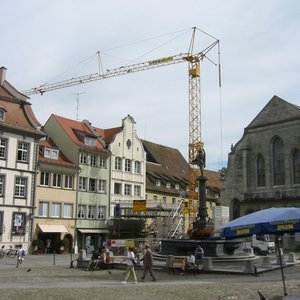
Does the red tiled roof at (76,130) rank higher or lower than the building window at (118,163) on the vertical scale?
higher

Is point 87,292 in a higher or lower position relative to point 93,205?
lower

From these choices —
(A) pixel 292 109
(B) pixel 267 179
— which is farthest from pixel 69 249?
(A) pixel 292 109

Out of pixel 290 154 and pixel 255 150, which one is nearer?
pixel 290 154

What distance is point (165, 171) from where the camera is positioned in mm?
73250

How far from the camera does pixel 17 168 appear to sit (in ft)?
156

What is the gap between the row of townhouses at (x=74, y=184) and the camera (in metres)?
47.5

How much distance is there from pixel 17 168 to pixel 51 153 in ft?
21.1

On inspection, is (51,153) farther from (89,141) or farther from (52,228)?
(52,228)

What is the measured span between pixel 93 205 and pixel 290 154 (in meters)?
22.2

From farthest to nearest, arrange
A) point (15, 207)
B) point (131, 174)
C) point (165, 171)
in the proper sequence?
point (165, 171) → point (131, 174) → point (15, 207)

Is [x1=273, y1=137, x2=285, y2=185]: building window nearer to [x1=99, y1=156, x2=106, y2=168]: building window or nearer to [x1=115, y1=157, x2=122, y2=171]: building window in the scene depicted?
[x1=115, y1=157, x2=122, y2=171]: building window

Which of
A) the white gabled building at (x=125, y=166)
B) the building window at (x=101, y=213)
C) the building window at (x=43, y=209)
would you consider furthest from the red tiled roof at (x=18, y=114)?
the building window at (x=101, y=213)

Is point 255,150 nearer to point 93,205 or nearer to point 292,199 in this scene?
point 292,199

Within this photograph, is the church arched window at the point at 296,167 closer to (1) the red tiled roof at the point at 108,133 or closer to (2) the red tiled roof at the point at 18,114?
(1) the red tiled roof at the point at 108,133
